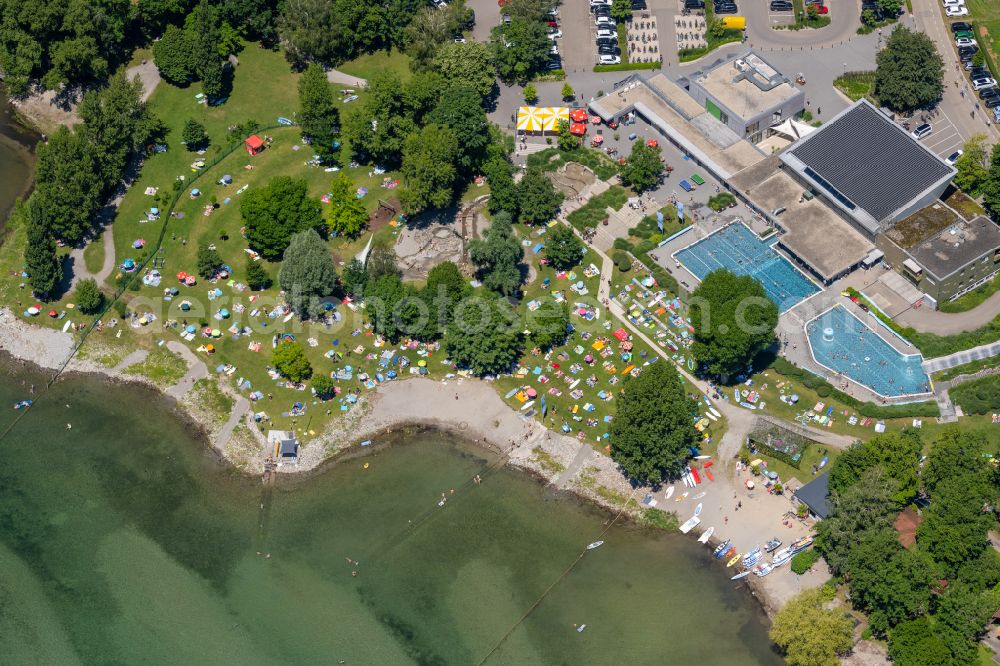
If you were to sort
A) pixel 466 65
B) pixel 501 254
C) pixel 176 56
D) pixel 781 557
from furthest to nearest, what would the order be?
pixel 176 56 < pixel 466 65 < pixel 501 254 < pixel 781 557

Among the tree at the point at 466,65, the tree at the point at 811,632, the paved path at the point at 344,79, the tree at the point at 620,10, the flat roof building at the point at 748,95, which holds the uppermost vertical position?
the tree at the point at 466,65

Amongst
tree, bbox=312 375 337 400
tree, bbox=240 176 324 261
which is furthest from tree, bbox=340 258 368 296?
tree, bbox=312 375 337 400

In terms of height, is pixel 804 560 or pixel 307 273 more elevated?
pixel 307 273

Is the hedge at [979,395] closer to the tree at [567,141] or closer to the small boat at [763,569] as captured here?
the small boat at [763,569]

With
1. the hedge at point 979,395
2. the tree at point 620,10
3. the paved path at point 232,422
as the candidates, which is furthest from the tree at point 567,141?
the hedge at point 979,395

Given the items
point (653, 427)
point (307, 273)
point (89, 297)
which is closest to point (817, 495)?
point (653, 427)

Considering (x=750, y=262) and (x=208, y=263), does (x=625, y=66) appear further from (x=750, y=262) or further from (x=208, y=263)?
(x=208, y=263)

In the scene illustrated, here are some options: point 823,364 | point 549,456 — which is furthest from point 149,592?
point 823,364
